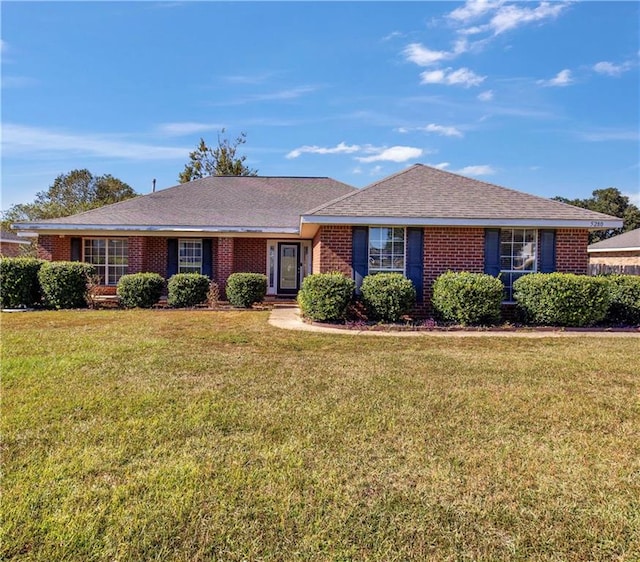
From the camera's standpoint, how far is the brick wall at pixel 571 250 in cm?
1172

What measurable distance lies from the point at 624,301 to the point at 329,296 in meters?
7.52

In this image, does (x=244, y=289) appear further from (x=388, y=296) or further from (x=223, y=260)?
(x=388, y=296)

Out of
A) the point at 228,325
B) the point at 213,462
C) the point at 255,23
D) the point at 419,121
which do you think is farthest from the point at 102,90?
the point at 213,462

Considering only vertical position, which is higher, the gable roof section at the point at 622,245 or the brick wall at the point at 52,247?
the gable roof section at the point at 622,245

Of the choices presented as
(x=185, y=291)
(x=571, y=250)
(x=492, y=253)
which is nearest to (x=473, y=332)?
(x=492, y=253)

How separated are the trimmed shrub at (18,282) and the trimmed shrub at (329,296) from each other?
372 inches

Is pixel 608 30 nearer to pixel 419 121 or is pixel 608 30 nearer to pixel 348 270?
pixel 419 121

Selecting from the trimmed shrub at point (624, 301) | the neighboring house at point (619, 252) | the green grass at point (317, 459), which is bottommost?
the green grass at point (317, 459)

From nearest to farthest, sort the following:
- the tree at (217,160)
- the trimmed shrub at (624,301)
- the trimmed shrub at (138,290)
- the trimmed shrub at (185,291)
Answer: the trimmed shrub at (624,301) < the trimmed shrub at (138,290) < the trimmed shrub at (185,291) < the tree at (217,160)

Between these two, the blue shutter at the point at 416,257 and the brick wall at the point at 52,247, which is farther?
the brick wall at the point at 52,247

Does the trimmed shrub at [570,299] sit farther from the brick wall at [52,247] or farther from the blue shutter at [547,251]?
the brick wall at [52,247]

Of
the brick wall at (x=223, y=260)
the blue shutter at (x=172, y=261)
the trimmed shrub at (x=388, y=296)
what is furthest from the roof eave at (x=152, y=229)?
the trimmed shrub at (x=388, y=296)

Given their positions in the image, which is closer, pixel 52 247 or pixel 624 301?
pixel 624 301

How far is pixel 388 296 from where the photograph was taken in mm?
10367
